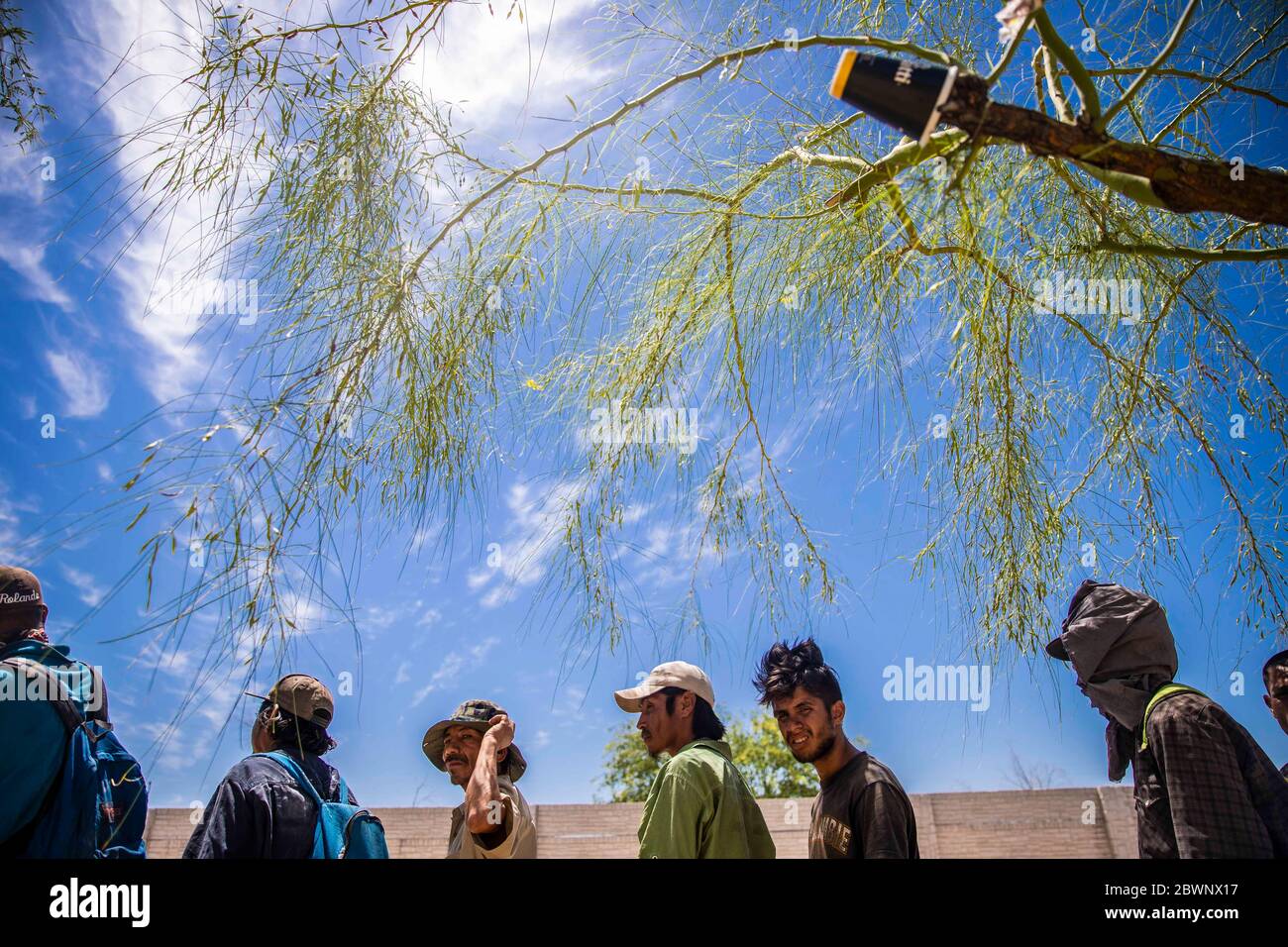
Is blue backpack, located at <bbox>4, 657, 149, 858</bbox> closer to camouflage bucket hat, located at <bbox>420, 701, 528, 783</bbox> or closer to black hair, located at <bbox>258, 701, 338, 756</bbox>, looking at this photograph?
black hair, located at <bbox>258, 701, 338, 756</bbox>

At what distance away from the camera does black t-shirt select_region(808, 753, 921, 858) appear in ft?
5.29

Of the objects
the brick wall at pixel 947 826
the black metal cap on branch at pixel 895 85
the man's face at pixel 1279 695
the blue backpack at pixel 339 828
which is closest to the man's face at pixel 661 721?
the blue backpack at pixel 339 828

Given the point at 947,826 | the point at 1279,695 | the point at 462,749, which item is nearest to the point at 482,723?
the point at 462,749

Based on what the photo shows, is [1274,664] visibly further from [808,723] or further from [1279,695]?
[808,723]

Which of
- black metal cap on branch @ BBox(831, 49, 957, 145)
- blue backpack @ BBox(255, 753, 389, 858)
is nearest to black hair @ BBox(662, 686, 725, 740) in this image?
blue backpack @ BBox(255, 753, 389, 858)

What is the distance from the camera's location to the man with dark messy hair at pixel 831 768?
5.36 feet

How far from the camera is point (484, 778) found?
1890 millimetres

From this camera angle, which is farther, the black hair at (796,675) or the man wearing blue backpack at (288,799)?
the black hair at (796,675)

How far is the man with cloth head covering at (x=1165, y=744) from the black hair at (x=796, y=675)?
0.45 m

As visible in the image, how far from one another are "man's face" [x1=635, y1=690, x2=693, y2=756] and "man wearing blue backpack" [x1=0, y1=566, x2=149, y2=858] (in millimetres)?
957

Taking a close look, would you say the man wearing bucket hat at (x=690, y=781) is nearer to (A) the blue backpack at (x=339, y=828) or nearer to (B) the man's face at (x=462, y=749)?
(B) the man's face at (x=462, y=749)
